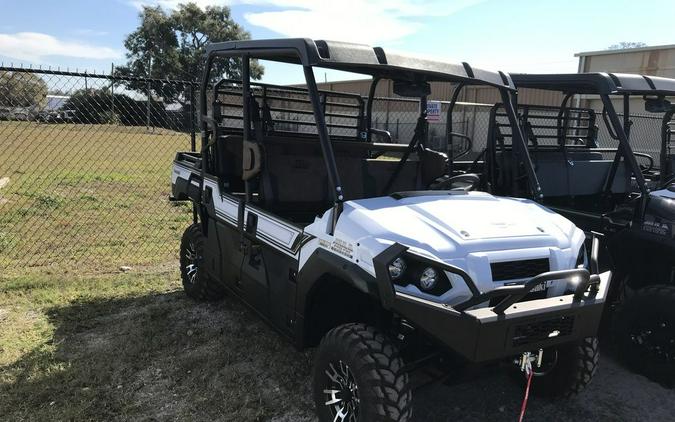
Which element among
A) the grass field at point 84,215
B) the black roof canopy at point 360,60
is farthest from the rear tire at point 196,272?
the black roof canopy at point 360,60

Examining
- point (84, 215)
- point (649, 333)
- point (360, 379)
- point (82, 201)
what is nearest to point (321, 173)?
point (360, 379)

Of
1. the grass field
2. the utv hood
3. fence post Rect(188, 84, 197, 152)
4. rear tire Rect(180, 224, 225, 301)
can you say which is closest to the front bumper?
the utv hood

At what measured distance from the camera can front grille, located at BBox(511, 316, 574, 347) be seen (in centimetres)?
232

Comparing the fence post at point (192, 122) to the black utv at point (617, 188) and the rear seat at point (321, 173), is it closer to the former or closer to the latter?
the rear seat at point (321, 173)

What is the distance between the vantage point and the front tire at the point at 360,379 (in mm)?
2330

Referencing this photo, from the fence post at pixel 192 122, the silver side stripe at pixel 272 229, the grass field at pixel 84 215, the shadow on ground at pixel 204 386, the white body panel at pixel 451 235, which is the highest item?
the fence post at pixel 192 122

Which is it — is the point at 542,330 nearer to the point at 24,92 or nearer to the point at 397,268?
the point at 397,268

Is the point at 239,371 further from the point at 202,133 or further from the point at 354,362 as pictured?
the point at 202,133

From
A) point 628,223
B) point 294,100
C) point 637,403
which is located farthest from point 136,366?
point 628,223

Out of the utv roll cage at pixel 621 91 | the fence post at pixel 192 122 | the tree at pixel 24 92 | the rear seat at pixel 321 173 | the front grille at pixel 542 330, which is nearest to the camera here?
the front grille at pixel 542 330

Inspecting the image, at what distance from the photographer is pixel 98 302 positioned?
4676 millimetres

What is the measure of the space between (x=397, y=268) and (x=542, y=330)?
2.38 ft

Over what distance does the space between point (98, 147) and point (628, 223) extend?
15.8 metres

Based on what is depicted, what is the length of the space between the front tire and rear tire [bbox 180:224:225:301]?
194cm
